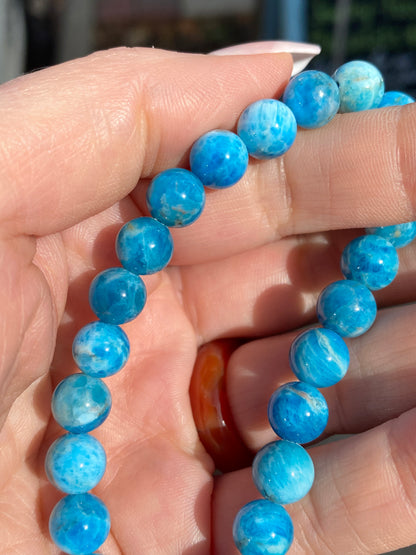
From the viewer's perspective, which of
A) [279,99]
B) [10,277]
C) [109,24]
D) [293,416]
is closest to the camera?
[10,277]

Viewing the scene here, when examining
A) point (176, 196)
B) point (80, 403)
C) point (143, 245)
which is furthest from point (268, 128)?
point (80, 403)

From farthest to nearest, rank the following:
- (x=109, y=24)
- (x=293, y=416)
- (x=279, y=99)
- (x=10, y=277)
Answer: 1. (x=109, y=24)
2. (x=279, y=99)
3. (x=293, y=416)
4. (x=10, y=277)

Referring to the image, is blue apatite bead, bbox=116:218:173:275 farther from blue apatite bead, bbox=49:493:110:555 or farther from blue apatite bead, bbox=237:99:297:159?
blue apatite bead, bbox=49:493:110:555

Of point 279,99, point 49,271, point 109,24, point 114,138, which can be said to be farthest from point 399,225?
point 109,24

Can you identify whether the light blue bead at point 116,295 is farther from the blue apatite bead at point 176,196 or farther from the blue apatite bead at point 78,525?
the blue apatite bead at point 78,525

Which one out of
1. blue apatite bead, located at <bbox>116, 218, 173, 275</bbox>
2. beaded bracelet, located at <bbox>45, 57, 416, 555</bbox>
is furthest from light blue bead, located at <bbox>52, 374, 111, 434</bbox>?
blue apatite bead, located at <bbox>116, 218, 173, 275</bbox>

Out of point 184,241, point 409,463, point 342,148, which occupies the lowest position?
point 409,463

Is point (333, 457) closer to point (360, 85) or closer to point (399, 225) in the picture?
point (399, 225)

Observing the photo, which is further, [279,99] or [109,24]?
[109,24]
